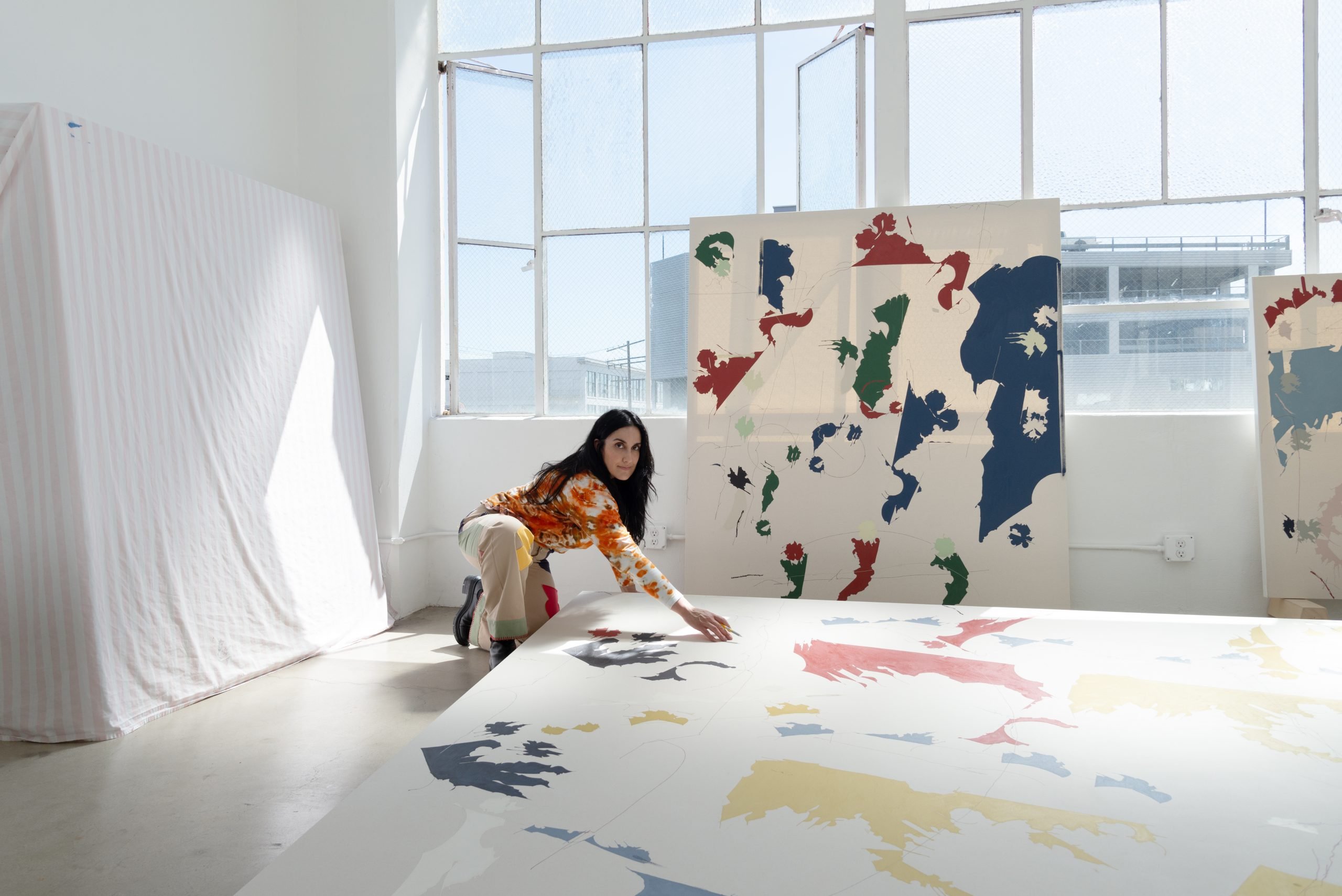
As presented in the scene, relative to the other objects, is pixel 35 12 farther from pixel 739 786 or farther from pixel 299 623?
pixel 739 786

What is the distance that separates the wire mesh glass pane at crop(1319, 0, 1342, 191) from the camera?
125 inches

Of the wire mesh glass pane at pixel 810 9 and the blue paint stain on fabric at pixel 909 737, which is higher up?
the wire mesh glass pane at pixel 810 9

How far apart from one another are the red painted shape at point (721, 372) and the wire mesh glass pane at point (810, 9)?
5.24 ft

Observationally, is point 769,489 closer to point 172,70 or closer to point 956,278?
point 956,278

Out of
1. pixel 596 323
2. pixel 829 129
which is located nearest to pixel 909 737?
pixel 596 323

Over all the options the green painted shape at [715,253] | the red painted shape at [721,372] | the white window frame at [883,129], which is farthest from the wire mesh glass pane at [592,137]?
the red painted shape at [721,372]

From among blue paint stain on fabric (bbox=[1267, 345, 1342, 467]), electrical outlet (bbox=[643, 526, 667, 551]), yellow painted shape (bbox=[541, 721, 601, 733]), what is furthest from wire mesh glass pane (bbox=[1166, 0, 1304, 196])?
yellow painted shape (bbox=[541, 721, 601, 733])

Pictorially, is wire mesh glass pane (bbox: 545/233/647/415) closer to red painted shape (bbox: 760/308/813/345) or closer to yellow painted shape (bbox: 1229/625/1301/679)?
red painted shape (bbox: 760/308/813/345)

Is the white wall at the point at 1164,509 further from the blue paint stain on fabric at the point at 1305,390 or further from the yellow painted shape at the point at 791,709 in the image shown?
the yellow painted shape at the point at 791,709

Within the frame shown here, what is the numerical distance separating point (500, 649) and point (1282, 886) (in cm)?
206

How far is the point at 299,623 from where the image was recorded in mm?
3076

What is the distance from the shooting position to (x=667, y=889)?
3.56 ft

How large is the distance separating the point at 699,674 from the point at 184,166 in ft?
8.26

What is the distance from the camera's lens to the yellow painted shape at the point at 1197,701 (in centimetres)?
165
